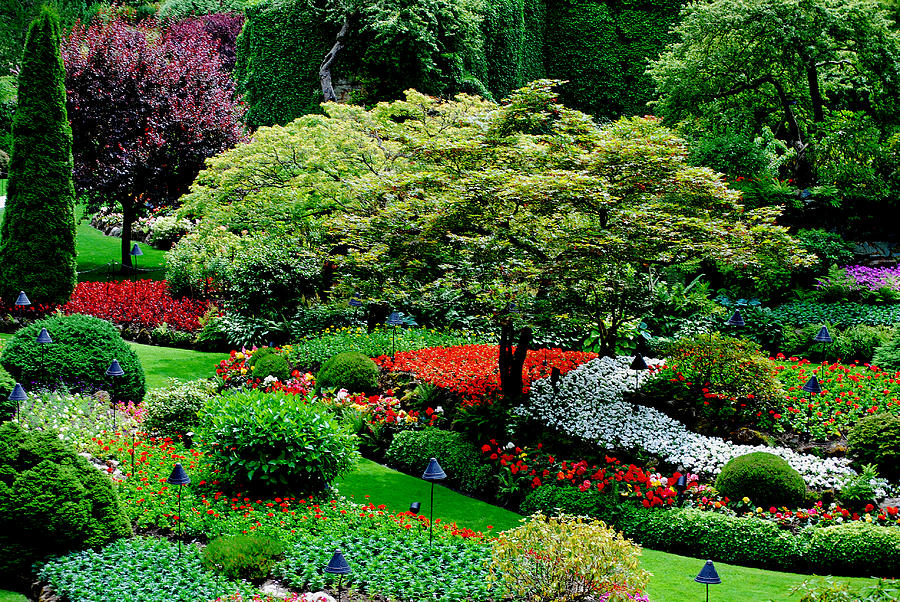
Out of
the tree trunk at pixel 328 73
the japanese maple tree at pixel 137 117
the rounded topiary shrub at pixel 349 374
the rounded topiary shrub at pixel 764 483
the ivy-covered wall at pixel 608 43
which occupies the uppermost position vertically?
the ivy-covered wall at pixel 608 43

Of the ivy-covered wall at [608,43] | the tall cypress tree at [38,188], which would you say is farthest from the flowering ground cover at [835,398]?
the ivy-covered wall at [608,43]

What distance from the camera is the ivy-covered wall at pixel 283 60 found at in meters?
23.3

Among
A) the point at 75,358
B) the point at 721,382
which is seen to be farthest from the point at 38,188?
the point at 721,382

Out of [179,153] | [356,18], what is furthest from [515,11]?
[179,153]

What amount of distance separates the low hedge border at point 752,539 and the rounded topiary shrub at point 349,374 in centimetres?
A: 448

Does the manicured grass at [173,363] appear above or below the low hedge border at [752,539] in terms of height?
above

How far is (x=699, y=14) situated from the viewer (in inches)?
711

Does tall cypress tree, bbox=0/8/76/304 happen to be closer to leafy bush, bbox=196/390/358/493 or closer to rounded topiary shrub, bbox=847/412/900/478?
leafy bush, bbox=196/390/358/493

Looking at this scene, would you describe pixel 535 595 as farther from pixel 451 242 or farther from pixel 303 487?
pixel 451 242

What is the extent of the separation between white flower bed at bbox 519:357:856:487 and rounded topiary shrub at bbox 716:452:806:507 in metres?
0.54

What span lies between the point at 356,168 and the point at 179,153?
24.3 ft

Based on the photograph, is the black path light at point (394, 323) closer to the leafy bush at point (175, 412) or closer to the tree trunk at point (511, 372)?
the tree trunk at point (511, 372)

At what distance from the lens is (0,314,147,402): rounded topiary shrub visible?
11.6 m

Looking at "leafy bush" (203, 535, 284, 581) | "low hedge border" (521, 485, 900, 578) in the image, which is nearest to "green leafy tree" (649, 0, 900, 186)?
"low hedge border" (521, 485, 900, 578)
